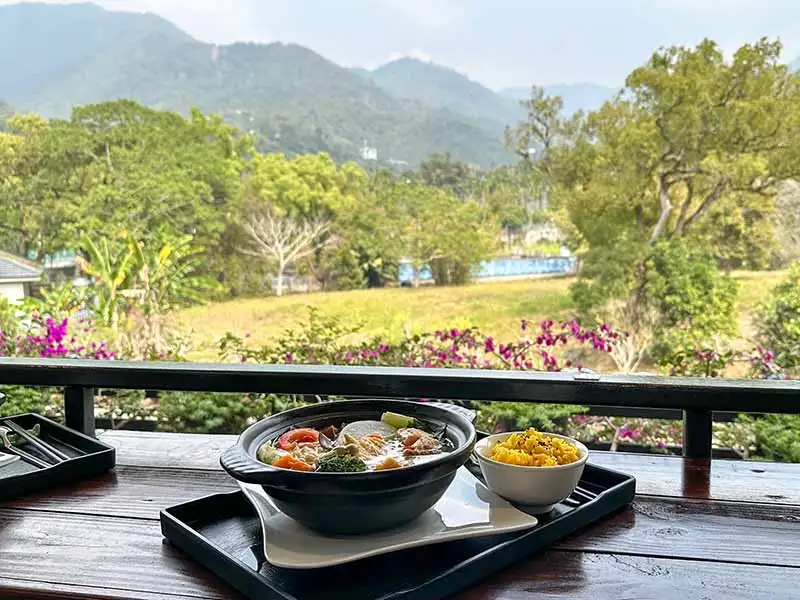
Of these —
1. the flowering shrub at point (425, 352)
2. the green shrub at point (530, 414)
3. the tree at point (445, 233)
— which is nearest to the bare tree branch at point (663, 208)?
the flowering shrub at point (425, 352)

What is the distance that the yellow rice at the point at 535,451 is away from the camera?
0.86 metres

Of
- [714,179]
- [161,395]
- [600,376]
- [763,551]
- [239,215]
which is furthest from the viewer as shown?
[239,215]

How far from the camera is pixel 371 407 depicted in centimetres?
96

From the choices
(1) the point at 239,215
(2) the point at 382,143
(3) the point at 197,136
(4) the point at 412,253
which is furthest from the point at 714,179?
(3) the point at 197,136

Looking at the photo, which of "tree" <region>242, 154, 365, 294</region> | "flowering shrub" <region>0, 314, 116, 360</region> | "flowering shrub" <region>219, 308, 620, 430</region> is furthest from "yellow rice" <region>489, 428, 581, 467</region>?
"tree" <region>242, 154, 365, 294</region>

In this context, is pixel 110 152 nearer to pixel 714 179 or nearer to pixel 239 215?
pixel 239 215

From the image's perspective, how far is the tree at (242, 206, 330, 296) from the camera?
613 cm

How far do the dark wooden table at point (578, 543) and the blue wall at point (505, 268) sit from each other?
475 centimetres

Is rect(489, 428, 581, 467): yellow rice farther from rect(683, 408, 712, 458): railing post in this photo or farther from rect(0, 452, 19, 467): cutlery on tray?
rect(0, 452, 19, 467): cutlery on tray

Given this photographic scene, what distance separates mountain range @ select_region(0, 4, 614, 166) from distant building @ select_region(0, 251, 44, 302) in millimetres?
1520

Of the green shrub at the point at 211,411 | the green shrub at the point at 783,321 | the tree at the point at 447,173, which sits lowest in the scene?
the green shrub at the point at 211,411

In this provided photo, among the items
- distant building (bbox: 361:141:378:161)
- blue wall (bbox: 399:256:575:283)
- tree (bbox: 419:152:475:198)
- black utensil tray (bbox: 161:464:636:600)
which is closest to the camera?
black utensil tray (bbox: 161:464:636:600)

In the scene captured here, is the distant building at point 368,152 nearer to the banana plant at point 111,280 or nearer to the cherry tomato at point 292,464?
the banana plant at point 111,280

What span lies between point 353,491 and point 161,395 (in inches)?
93.3
